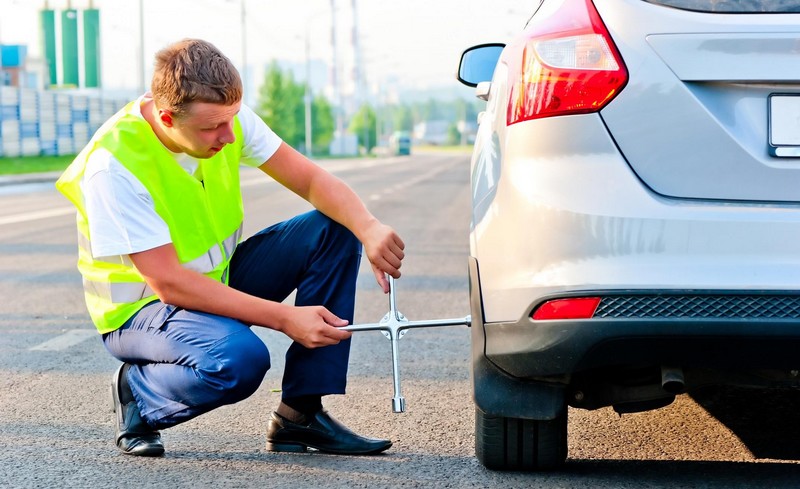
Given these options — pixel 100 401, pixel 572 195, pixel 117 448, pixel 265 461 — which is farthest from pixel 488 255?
pixel 100 401

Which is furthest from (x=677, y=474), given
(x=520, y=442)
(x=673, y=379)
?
(x=673, y=379)

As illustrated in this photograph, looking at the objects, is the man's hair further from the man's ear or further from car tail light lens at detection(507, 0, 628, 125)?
car tail light lens at detection(507, 0, 628, 125)

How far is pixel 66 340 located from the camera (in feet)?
19.3

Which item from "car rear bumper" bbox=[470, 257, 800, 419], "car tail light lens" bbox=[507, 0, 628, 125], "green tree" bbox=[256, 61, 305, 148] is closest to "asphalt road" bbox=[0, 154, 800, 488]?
"car rear bumper" bbox=[470, 257, 800, 419]

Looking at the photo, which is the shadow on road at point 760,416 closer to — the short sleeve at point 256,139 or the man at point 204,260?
the man at point 204,260

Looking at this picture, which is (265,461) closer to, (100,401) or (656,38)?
(100,401)

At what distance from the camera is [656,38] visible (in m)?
2.86

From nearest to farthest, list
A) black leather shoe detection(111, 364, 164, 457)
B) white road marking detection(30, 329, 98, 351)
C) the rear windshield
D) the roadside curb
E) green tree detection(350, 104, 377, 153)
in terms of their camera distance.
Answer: the rear windshield → black leather shoe detection(111, 364, 164, 457) → white road marking detection(30, 329, 98, 351) → the roadside curb → green tree detection(350, 104, 377, 153)

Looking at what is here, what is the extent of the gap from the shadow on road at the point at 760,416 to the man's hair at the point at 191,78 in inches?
61.5

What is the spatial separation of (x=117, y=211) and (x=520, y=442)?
4.11 feet

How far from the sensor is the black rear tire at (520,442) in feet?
10.6

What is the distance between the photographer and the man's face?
3268 mm

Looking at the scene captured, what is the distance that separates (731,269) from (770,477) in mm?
820

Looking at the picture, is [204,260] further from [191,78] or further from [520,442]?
[520,442]
